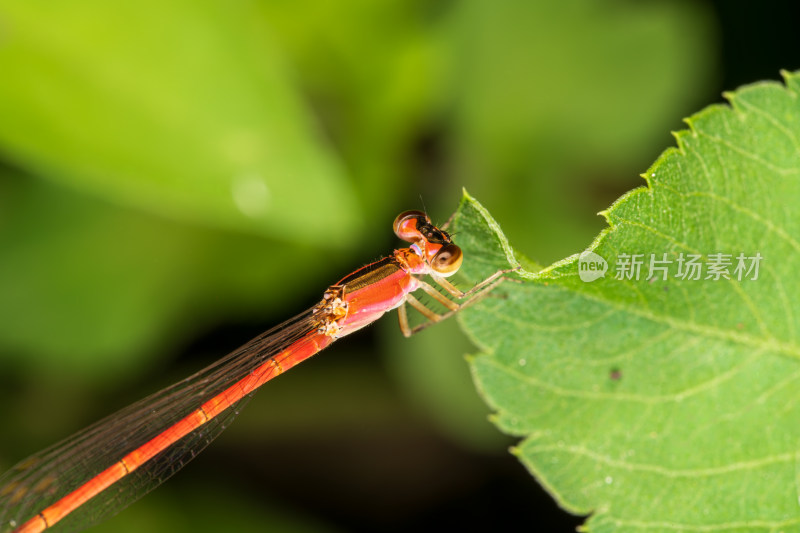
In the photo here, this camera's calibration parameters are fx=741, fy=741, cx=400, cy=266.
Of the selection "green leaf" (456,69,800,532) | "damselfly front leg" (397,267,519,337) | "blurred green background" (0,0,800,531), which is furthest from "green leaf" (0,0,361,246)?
"green leaf" (456,69,800,532)

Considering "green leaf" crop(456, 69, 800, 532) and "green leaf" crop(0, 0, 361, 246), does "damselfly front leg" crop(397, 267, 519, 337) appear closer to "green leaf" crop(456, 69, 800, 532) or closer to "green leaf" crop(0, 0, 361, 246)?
"green leaf" crop(456, 69, 800, 532)

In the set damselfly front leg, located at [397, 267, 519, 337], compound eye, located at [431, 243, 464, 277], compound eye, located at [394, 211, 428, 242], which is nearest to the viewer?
damselfly front leg, located at [397, 267, 519, 337]

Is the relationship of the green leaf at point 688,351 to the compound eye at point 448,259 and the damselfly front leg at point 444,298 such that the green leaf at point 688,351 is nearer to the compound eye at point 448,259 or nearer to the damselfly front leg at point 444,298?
the damselfly front leg at point 444,298

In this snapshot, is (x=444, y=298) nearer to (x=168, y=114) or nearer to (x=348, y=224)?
(x=348, y=224)

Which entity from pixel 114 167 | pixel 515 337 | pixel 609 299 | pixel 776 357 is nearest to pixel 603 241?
pixel 609 299

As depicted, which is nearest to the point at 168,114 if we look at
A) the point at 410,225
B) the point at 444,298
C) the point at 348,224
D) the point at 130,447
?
the point at 348,224

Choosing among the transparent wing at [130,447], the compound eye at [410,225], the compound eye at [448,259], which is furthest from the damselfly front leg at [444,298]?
the transparent wing at [130,447]
